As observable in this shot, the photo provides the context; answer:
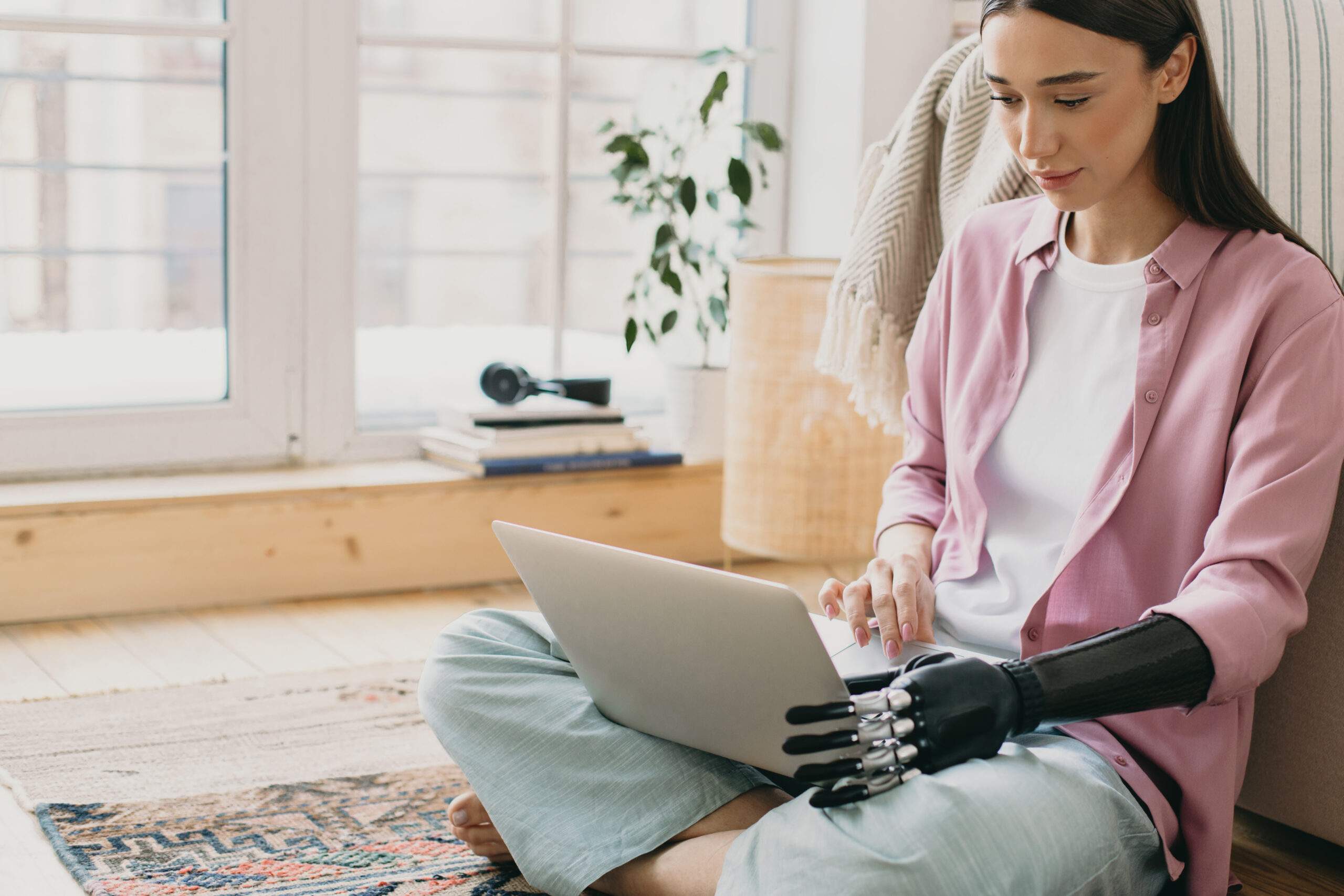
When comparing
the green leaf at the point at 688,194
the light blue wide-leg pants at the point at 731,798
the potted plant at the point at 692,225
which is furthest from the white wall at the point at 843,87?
the light blue wide-leg pants at the point at 731,798

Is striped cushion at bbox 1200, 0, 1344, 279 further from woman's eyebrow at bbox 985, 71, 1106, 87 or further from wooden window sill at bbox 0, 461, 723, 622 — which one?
wooden window sill at bbox 0, 461, 723, 622

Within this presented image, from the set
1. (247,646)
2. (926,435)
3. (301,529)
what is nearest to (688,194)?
(301,529)

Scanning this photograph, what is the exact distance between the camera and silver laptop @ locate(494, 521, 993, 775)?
45.7 inches

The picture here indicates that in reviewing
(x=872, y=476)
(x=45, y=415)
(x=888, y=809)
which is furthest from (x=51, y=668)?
(x=888, y=809)

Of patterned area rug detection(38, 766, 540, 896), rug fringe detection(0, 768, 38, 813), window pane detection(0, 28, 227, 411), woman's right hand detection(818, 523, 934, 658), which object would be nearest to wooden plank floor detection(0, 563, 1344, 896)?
rug fringe detection(0, 768, 38, 813)

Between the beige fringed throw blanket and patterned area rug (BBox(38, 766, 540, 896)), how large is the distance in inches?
28.9

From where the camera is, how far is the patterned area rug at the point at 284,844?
4.92 feet

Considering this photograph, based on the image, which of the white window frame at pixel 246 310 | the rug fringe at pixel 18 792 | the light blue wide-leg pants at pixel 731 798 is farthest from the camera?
the white window frame at pixel 246 310

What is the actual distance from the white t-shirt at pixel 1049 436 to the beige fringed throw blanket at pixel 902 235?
1.33 feet

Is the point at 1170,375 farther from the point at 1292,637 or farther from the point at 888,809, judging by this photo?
the point at 888,809

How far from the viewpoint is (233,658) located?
2.31m

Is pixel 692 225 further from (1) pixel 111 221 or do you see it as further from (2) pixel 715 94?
(1) pixel 111 221

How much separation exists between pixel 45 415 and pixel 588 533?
0.99 meters

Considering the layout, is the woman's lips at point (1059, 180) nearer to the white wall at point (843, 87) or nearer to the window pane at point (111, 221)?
the white wall at point (843, 87)
